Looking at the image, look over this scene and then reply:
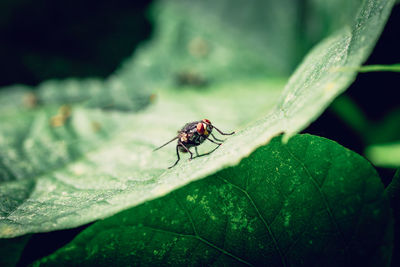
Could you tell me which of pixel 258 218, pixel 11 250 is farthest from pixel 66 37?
pixel 258 218

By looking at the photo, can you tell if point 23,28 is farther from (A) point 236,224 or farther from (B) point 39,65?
(A) point 236,224

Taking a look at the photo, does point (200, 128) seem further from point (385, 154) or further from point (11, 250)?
point (385, 154)

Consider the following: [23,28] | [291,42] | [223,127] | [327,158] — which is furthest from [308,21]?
[23,28]

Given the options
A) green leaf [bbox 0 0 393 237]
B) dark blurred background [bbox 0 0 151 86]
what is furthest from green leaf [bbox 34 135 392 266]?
dark blurred background [bbox 0 0 151 86]

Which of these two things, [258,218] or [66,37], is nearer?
[258,218]

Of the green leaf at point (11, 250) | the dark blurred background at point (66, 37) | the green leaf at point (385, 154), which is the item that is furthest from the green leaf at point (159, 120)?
the green leaf at point (385, 154)

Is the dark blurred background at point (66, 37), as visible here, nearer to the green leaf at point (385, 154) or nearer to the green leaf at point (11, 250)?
the green leaf at point (11, 250)
